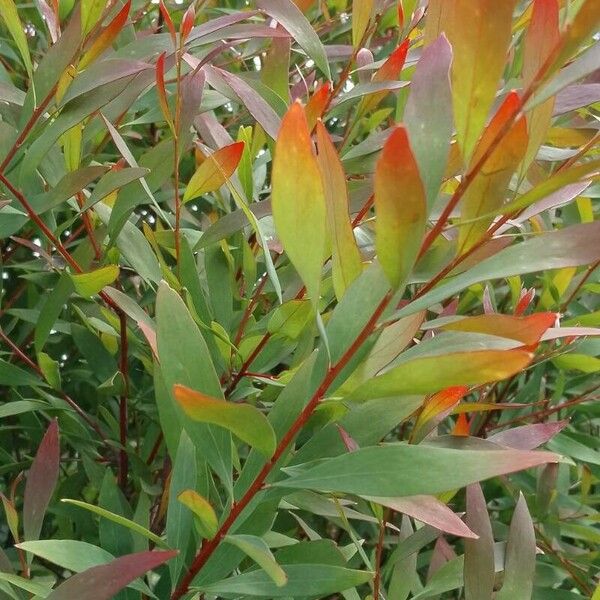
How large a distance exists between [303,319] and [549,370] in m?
0.66

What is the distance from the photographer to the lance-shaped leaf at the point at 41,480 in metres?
0.58

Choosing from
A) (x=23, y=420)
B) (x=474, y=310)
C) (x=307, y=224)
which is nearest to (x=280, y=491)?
(x=307, y=224)

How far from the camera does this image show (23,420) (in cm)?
88

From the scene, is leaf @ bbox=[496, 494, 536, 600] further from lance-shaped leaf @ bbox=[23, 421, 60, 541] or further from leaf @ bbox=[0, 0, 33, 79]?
leaf @ bbox=[0, 0, 33, 79]

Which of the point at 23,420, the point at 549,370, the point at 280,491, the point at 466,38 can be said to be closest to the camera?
the point at 466,38

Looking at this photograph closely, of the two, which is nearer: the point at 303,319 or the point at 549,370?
the point at 303,319

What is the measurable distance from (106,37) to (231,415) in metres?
0.41

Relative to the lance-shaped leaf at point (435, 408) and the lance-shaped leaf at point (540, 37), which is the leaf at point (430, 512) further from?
the lance-shaped leaf at point (540, 37)

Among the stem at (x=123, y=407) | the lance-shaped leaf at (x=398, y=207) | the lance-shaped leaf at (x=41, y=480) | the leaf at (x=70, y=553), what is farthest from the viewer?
the stem at (x=123, y=407)

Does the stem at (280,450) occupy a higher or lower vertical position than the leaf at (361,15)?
lower

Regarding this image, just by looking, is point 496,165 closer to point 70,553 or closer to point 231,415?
point 231,415

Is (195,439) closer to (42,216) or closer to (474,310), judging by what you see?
(42,216)

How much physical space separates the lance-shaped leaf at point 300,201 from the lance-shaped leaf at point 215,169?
0.59 feet

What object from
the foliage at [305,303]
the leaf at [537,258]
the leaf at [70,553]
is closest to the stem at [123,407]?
the foliage at [305,303]
